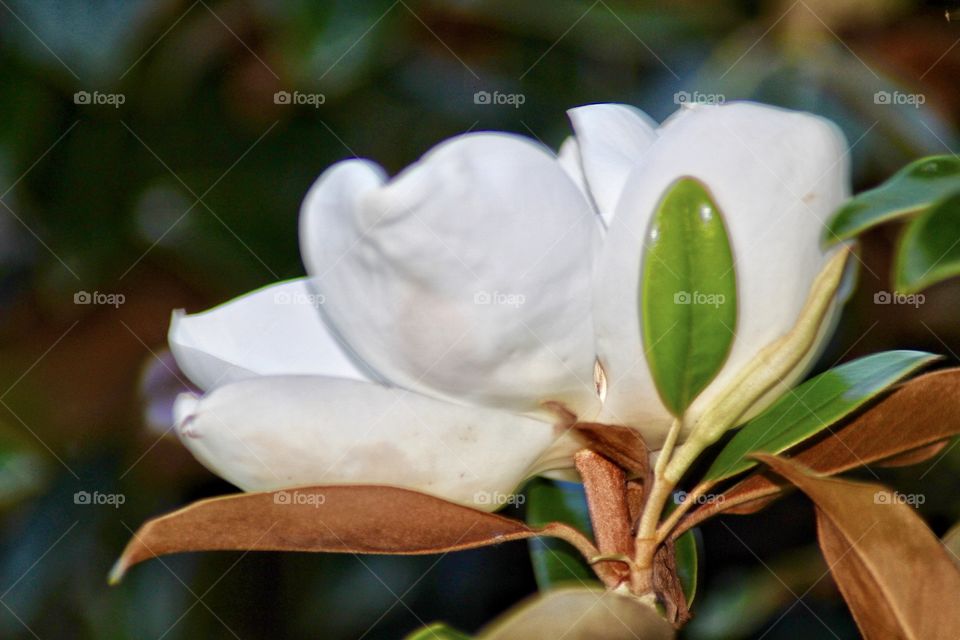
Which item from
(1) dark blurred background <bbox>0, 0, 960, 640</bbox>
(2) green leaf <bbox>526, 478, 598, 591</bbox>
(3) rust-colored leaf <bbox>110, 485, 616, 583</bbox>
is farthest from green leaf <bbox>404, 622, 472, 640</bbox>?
(1) dark blurred background <bbox>0, 0, 960, 640</bbox>

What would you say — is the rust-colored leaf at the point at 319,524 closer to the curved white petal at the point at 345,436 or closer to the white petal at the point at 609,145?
the curved white petal at the point at 345,436

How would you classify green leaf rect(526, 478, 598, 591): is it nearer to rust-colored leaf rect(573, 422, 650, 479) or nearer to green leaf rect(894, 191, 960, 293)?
rust-colored leaf rect(573, 422, 650, 479)

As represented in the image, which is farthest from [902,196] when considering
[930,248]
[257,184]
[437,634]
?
[257,184]

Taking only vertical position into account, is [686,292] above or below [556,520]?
above

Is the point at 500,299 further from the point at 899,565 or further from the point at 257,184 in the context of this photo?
the point at 257,184

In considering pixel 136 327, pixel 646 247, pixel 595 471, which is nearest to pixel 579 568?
pixel 595 471

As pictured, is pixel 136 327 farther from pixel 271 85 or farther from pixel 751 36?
pixel 751 36
